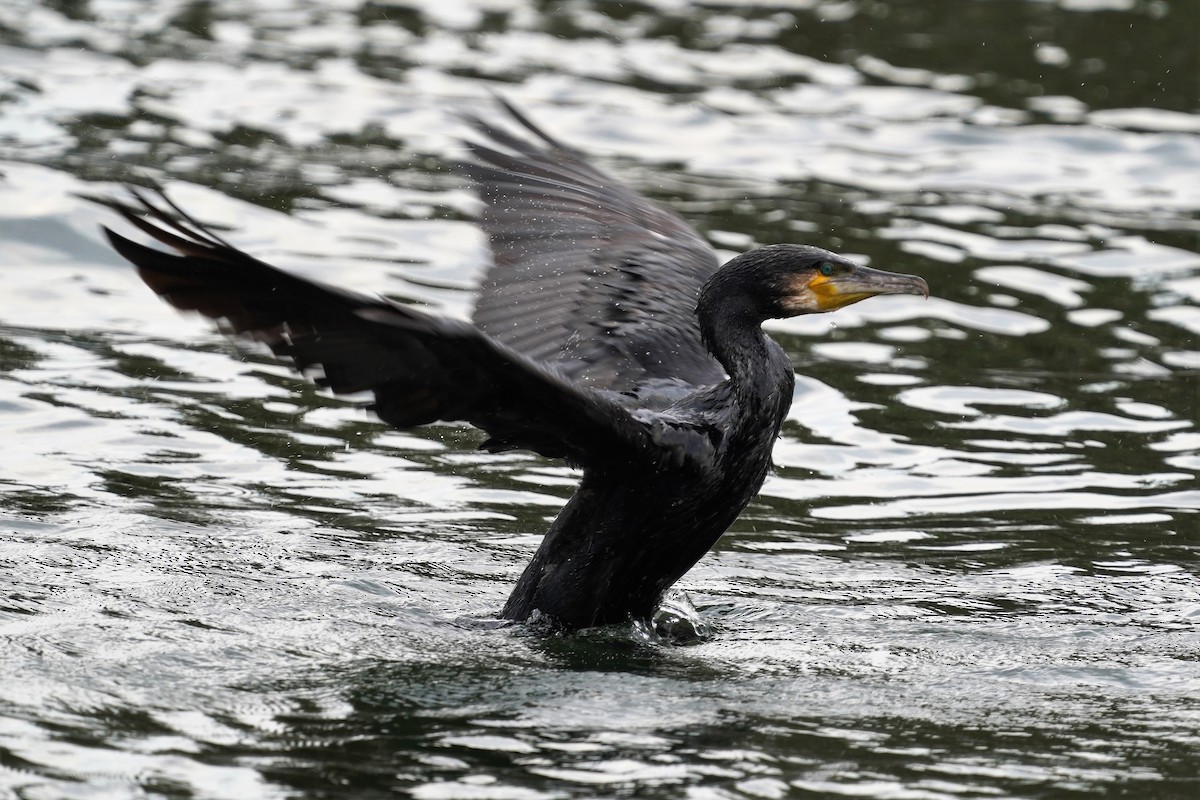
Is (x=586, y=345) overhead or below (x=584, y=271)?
below

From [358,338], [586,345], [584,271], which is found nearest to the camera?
[358,338]

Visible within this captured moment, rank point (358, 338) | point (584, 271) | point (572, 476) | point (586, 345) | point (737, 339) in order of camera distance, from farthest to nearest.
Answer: point (572, 476), point (584, 271), point (586, 345), point (737, 339), point (358, 338)

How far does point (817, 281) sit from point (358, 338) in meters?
1.79

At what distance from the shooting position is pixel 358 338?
475 cm

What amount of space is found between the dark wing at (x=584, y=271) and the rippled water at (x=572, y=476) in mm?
834

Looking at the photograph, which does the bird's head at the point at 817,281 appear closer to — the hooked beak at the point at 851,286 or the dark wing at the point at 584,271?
the hooked beak at the point at 851,286

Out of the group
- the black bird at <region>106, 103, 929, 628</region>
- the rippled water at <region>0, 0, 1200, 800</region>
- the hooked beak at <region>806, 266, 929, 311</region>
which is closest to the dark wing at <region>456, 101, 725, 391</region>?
the black bird at <region>106, 103, 929, 628</region>

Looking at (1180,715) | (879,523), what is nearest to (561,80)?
(879,523)

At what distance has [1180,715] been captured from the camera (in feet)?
16.7

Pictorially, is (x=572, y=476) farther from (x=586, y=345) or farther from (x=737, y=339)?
(x=737, y=339)

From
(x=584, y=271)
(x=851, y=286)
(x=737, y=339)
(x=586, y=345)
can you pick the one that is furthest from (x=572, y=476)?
(x=851, y=286)

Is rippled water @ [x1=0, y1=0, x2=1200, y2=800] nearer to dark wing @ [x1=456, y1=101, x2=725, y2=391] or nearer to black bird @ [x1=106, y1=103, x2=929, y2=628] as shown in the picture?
black bird @ [x1=106, y1=103, x2=929, y2=628]

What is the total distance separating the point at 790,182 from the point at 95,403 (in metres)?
5.61

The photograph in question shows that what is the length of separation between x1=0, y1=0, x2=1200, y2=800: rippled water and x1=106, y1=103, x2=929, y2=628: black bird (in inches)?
16.1
